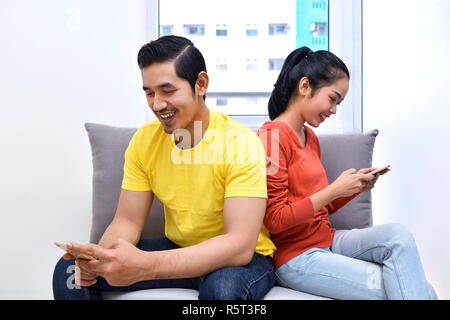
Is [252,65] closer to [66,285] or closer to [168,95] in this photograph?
[168,95]

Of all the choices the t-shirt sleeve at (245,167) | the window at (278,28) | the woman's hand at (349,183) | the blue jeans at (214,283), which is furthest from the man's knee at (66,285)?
the window at (278,28)

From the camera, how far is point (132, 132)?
1.49 m

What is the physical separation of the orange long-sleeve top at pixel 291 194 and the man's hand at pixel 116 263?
371 millimetres

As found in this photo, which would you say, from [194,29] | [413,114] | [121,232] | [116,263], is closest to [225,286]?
[116,263]

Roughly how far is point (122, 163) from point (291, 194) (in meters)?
0.58

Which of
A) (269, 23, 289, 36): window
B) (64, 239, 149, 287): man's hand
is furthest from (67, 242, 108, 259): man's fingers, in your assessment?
(269, 23, 289, 36): window

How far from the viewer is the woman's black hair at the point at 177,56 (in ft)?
3.60

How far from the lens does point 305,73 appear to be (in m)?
1.31

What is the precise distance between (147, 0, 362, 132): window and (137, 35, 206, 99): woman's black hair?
0.84m

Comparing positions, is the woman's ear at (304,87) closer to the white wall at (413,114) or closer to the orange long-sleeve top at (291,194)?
the orange long-sleeve top at (291,194)

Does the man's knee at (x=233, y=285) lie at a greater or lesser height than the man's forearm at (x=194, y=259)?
lesser
